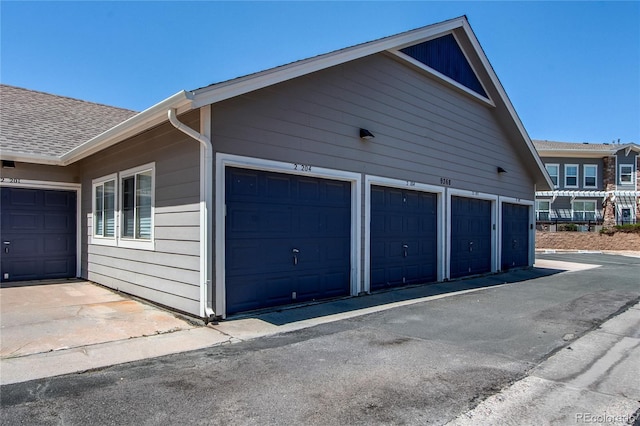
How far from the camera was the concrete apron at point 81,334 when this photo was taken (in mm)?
4512

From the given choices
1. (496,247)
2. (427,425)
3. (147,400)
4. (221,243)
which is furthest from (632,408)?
(496,247)

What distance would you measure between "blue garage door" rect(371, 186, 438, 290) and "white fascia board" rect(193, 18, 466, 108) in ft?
9.19

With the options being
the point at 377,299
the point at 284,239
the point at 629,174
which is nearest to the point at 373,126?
the point at 284,239

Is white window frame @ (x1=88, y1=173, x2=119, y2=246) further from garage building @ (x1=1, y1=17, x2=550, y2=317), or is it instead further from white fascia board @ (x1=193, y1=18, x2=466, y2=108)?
white fascia board @ (x1=193, y1=18, x2=466, y2=108)

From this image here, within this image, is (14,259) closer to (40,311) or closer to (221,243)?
(40,311)

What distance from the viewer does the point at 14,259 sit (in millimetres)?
9680

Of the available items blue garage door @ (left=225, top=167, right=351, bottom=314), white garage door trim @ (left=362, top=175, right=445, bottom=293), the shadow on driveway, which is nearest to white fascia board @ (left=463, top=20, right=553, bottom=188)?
white garage door trim @ (left=362, top=175, right=445, bottom=293)

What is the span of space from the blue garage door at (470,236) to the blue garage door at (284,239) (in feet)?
14.5

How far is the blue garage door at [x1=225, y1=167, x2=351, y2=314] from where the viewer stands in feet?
21.6

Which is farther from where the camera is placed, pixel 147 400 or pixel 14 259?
pixel 14 259

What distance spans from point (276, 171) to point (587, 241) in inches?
995

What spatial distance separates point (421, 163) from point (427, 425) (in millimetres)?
7710

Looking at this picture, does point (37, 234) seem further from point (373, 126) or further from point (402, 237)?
point (402, 237)

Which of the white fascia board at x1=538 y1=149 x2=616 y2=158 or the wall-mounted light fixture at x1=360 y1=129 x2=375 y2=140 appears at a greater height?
the white fascia board at x1=538 y1=149 x2=616 y2=158
